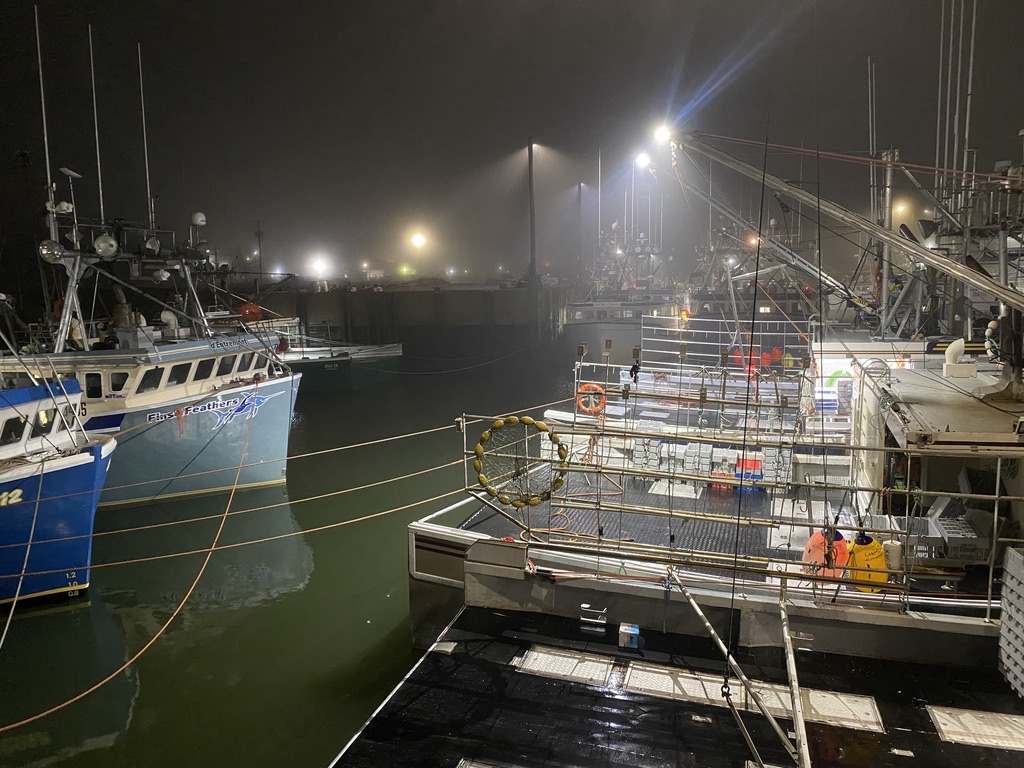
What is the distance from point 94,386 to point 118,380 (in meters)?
0.58

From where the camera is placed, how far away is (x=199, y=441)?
15.7 m

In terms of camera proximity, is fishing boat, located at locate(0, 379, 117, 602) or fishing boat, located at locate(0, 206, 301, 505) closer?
fishing boat, located at locate(0, 379, 117, 602)

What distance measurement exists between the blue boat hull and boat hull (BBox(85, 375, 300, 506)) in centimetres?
358

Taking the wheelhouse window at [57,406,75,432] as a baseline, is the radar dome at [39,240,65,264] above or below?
above

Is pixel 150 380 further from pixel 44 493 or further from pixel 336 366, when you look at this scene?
pixel 336 366

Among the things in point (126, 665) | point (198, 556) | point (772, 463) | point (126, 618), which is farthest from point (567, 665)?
point (198, 556)

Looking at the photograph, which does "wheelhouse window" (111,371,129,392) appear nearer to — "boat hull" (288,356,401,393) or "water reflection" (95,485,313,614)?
"water reflection" (95,485,313,614)

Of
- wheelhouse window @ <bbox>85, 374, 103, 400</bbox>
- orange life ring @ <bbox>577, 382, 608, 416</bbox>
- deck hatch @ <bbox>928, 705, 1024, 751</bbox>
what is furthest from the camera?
wheelhouse window @ <bbox>85, 374, 103, 400</bbox>

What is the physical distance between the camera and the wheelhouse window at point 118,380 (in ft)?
48.8

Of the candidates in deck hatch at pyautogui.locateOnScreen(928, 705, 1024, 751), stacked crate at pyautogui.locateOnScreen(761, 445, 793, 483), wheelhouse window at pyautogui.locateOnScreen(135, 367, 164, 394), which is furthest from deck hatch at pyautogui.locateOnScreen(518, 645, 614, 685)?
wheelhouse window at pyautogui.locateOnScreen(135, 367, 164, 394)

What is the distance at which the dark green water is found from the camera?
7.64 metres

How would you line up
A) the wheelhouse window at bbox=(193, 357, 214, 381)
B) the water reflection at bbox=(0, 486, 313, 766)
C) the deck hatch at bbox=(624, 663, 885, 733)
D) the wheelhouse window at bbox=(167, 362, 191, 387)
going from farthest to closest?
the wheelhouse window at bbox=(193, 357, 214, 381) < the wheelhouse window at bbox=(167, 362, 191, 387) < the water reflection at bbox=(0, 486, 313, 766) < the deck hatch at bbox=(624, 663, 885, 733)

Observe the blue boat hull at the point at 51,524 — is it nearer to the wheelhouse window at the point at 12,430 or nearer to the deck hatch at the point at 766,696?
the wheelhouse window at the point at 12,430

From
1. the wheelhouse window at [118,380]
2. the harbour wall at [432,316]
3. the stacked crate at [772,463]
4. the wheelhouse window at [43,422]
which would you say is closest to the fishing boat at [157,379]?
the wheelhouse window at [118,380]
